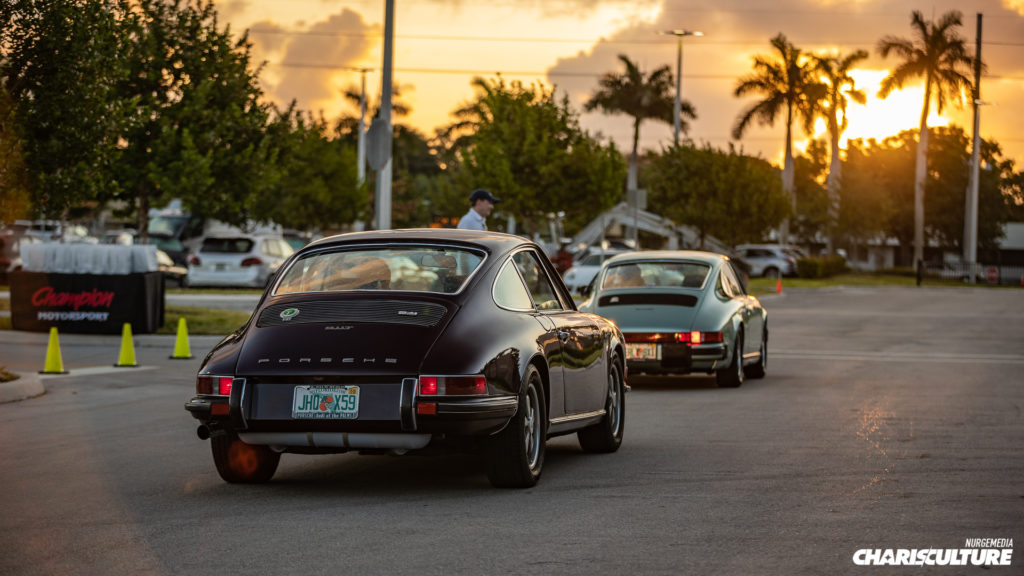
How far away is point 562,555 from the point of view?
6.61 meters

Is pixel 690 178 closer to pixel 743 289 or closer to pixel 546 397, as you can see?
pixel 743 289

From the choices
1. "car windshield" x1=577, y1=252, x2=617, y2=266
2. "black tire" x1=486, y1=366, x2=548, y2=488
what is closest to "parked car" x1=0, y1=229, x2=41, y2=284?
"car windshield" x1=577, y1=252, x2=617, y2=266

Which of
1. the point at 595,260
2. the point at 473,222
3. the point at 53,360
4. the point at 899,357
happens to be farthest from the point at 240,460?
the point at 595,260

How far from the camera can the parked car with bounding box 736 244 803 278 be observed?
223 feet

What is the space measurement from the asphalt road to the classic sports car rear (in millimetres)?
346

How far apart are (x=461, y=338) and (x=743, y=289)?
1027cm

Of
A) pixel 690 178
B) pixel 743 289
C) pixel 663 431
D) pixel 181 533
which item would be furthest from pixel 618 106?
pixel 181 533

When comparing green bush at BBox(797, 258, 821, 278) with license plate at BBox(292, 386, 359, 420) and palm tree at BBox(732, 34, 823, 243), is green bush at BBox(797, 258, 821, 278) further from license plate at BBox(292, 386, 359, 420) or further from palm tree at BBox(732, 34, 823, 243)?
license plate at BBox(292, 386, 359, 420)

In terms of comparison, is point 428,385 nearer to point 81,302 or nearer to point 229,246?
point 81,302

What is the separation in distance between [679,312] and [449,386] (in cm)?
827

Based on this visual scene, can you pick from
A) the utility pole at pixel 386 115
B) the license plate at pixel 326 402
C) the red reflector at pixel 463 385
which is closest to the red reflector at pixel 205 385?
the license plate at pixel 326 402

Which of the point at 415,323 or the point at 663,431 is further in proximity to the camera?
the point at 663,431

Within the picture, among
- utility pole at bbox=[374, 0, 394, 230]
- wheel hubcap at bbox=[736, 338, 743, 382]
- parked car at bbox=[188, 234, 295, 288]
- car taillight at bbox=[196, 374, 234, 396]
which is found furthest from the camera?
parked car at bbox=[188, 234, 295, 288]

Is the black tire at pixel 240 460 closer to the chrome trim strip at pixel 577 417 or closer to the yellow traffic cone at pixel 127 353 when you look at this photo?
the chrome trim strip at pixel 577 417
